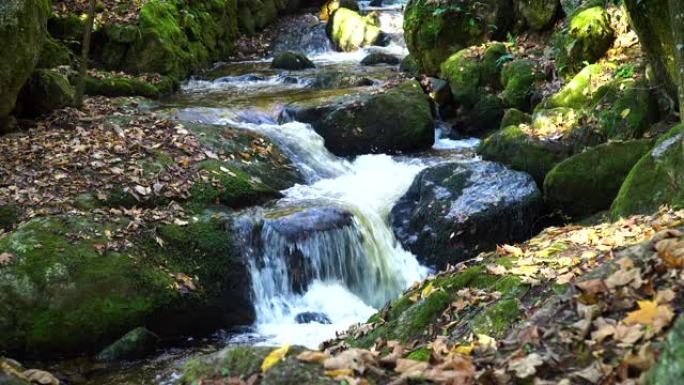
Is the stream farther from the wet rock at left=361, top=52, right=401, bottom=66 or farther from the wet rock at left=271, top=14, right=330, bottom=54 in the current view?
the wet rock at left=271, top=14, right=330, bottom=54

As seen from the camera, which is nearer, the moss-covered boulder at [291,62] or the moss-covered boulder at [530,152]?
the moss-covered boulder at [530,152]

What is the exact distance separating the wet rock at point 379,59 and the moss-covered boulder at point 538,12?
5157mm

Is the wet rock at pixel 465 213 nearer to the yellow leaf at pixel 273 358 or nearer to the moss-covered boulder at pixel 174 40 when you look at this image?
the yellow leaf at pixel 273 358

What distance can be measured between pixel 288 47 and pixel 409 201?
15.5 m

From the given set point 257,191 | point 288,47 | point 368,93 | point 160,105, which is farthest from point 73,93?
point 288,47

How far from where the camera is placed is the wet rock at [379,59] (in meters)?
20.2

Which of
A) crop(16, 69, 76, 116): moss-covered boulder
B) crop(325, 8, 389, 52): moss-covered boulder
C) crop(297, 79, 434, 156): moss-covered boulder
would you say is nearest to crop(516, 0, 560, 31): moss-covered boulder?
crop(297, 79, 434, 156): moss-covered boulder

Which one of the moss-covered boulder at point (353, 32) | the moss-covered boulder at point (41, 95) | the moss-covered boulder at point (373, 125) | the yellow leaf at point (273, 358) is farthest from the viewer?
the moss-covered boulder at point (353, 32)

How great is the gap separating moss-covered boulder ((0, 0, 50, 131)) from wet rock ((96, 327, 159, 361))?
4912 millimetres

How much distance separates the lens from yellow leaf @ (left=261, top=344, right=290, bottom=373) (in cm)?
328

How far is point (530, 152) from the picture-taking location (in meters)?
10.0

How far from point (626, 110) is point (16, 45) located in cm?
940

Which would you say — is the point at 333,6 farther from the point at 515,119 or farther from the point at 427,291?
the point at 427,291

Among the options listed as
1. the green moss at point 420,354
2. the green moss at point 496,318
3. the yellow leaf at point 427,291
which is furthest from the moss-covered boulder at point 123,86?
the green moss at point 420,354
